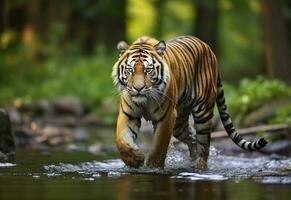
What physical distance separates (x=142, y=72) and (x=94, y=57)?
69.8 ft

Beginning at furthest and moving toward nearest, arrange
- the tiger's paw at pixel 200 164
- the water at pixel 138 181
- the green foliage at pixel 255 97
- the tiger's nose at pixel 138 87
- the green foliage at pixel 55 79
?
the green foliage at pixel 55 79
the green foliage at pixel 255 97
the tiger's paw at pixel 200 164
the tiger's nose at pixel 138 87
the water at pixel 138 181

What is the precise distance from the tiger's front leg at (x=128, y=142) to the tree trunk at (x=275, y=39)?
45.1ft

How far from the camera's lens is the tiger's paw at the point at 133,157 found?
10078 millimetres

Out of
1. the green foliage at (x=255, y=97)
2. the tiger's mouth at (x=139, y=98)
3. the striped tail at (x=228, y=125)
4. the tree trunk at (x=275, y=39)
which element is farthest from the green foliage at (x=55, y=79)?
the tiger's mouth at (x=139, y=98)

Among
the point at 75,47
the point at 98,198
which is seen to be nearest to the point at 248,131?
the point at 98,198

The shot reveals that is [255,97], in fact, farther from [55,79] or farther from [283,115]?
[55,79]

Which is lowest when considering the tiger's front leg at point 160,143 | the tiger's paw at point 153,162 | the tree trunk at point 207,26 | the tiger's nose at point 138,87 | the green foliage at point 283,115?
the tiger's paw at point 153,162

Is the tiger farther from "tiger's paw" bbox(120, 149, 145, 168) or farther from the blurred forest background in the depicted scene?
the blurred forest background

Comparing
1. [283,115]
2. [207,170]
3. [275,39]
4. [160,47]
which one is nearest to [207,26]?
[275,39]

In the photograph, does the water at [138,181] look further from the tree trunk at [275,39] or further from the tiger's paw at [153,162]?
the tree trunk at [275,39]

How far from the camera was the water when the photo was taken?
300 inches

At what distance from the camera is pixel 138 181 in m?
8.93

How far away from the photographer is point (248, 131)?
14883 mm

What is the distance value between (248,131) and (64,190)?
7307 mm
